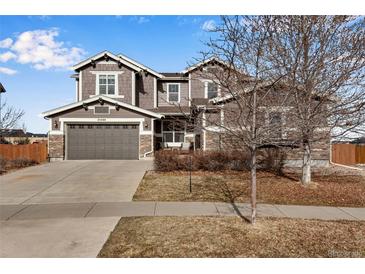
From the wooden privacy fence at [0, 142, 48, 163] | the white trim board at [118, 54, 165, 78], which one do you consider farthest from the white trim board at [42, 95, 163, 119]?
the white trim board at [118, 54, 165, 78]

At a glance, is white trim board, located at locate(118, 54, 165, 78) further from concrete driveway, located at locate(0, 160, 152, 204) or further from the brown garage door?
concrete driveway, located at locate(0, 160, 152, 204)

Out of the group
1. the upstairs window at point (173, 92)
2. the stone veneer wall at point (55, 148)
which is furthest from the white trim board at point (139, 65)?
the stone veneer wall at point (55, 148)

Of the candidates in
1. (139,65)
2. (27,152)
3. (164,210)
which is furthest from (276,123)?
(139,65)

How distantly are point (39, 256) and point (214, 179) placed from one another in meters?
8.26

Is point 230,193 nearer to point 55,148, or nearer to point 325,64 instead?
point 325,64

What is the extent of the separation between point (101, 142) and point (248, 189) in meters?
12.8

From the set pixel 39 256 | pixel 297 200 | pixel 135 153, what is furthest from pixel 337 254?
pixel 135 153

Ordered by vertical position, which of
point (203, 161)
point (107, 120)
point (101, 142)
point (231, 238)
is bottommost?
point (231, 238)

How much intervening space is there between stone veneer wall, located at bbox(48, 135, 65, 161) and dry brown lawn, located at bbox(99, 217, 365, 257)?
1488 centimetres

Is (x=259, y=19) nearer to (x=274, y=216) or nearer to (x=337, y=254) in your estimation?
(x=274, y=216)

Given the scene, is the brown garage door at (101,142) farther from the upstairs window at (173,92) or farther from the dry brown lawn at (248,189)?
the dry brown lawn at (248,189)

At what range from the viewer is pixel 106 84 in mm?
22406

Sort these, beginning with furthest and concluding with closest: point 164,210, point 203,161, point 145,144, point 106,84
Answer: point 106,84
point 145,144
point 203,161
point 164,210

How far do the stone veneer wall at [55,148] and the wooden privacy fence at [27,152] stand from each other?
1.30ft
